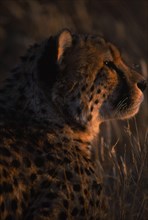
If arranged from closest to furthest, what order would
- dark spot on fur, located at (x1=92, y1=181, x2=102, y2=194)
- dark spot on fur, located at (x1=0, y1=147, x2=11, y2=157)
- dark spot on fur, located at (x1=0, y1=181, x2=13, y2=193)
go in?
dark spot on fur, located at (x1=0, y1=181, x2=13, y2=193), dark spot on fur, located at (x1=0, y1=147, x2=11, y2=157), dark spot on fur, located at (x1=92, y1=181, x2=102, y2=194)

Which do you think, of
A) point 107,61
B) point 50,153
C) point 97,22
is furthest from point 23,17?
point 50,153

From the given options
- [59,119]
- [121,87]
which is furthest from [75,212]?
[121,87]

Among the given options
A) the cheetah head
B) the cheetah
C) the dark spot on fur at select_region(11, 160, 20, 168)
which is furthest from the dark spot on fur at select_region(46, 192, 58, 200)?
the cheetah head

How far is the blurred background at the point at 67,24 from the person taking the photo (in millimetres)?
7570

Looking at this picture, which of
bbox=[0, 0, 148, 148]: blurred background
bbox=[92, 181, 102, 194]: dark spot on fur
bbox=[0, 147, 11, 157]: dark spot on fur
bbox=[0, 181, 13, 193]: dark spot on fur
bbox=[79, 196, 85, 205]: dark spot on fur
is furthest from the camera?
bbox=[0, 0, 148, 148]: blurred background

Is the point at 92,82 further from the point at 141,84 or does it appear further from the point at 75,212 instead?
the point at 75,212

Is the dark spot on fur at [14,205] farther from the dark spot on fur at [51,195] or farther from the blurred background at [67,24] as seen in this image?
the blurred background at [67,24]

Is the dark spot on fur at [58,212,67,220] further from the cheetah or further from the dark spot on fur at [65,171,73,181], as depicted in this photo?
the dark spot on fur at [65,171,73,181]

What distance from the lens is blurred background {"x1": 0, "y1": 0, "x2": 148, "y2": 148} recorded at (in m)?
7.57

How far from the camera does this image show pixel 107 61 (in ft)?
14.3

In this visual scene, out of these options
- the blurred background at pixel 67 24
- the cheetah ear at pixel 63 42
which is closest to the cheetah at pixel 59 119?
the cheetah ear at pixel 63 42

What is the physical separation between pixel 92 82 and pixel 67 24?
12.3ft

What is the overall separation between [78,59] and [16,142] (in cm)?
77

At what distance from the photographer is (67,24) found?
7.88 m
